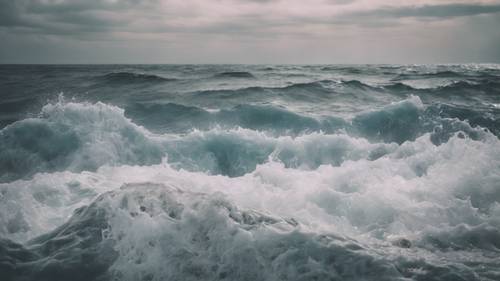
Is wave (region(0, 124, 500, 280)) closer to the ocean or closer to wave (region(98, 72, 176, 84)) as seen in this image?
the ocean

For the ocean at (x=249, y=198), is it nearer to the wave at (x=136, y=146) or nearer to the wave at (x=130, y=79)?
the wave at (x=136, y=146)

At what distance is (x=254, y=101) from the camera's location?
1554cm

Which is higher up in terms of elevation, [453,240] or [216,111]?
[216,111]

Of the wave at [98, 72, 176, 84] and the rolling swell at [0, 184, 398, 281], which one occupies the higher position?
the wave at [98, 72, 176, 84]

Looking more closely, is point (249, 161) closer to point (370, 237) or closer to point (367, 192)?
point (367, 192)

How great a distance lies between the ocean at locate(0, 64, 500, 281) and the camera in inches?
168

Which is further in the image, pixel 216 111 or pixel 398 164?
pixel 216 111

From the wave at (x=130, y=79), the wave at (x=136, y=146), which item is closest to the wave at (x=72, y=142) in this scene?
the wave at (x=136, y=146)

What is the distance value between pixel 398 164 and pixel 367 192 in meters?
2.01

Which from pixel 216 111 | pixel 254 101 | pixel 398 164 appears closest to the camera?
pixel 398 164

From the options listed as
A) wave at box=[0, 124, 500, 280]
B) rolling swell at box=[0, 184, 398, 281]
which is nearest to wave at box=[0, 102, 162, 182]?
wave at box=[0, 124, 500, 280]

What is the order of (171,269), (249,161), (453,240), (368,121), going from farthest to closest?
(368,121) → (249,161) → (453,240) → (171,269)

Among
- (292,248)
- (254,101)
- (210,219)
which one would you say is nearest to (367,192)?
(292,248)

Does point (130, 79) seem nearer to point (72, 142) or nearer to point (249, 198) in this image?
point (72, 142)
